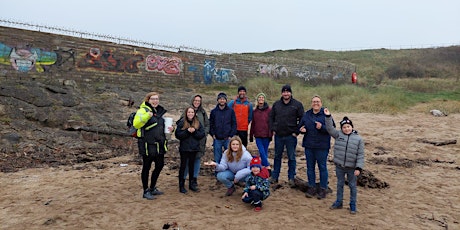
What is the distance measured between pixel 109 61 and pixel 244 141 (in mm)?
13709

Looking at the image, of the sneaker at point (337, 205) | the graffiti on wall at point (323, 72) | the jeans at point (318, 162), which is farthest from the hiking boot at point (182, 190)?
the graffiti on wall at point (323, 72)

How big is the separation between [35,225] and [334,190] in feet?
14.9

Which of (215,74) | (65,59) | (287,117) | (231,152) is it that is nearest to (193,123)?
(231,152)

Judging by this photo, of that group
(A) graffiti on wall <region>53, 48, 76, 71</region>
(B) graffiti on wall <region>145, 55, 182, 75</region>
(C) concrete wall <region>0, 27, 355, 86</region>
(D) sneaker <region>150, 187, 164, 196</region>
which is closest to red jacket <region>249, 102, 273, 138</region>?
(D) sneaker <region>150, 187, 164, 196</region>

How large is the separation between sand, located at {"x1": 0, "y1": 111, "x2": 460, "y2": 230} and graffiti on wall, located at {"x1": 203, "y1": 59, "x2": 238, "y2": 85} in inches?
588

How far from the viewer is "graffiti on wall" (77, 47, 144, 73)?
1725cm

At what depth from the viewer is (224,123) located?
5.88 meters

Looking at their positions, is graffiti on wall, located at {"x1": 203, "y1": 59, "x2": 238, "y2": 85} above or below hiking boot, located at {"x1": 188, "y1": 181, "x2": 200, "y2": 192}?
above

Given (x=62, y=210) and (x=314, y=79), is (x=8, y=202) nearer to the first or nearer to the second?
(x=62, y=210)

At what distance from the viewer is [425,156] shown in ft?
28.8

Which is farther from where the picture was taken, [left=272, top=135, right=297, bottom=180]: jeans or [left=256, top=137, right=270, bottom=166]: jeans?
[left=256, top=137, right=270, bottom=166]: jeans

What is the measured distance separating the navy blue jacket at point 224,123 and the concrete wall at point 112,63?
12.6 metres

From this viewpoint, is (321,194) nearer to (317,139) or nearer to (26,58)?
(317,139)

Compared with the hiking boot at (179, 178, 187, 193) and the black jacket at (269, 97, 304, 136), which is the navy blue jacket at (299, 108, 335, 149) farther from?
the hiking boot at (179, 178, 187, 193)
